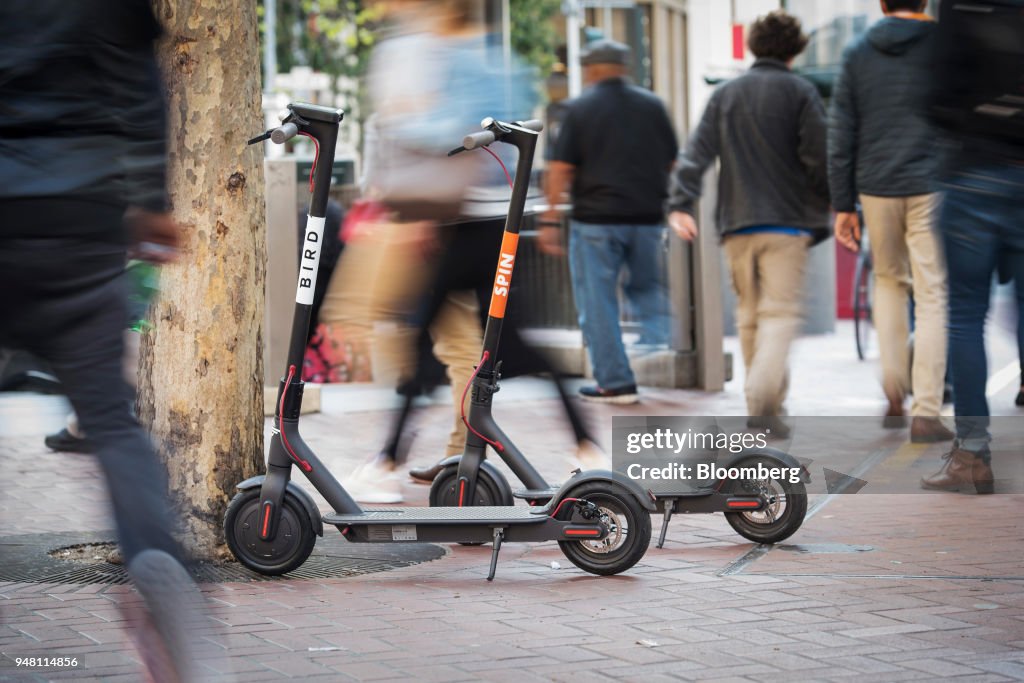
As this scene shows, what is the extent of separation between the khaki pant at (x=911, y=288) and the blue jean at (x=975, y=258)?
1195 mm

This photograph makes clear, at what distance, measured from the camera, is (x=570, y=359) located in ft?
35.6

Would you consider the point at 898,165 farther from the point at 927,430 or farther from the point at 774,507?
the point at 774,507

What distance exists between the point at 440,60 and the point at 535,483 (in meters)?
1.54

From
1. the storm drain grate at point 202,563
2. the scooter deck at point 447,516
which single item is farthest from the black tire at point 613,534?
the storm drain grate at point 202,563

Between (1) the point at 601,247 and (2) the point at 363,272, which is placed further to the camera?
(1) the point at 601,247

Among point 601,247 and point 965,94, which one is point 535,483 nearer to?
point 965,94

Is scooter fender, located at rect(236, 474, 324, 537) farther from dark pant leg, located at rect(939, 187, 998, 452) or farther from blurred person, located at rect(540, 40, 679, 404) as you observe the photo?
blurred person, located at rect(540, 40, 679, 404)

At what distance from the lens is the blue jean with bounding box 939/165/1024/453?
471cm

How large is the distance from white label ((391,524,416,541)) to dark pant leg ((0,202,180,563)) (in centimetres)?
185

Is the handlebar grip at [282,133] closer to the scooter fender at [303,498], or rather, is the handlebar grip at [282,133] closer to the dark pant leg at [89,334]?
the scooter fender at [303,498]

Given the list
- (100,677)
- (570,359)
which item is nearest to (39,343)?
(100,677)

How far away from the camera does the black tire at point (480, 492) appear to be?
5148mm

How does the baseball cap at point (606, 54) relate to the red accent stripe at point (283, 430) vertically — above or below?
above

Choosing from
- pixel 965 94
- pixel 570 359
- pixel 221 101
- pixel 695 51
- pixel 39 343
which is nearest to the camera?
pixel 39 343
